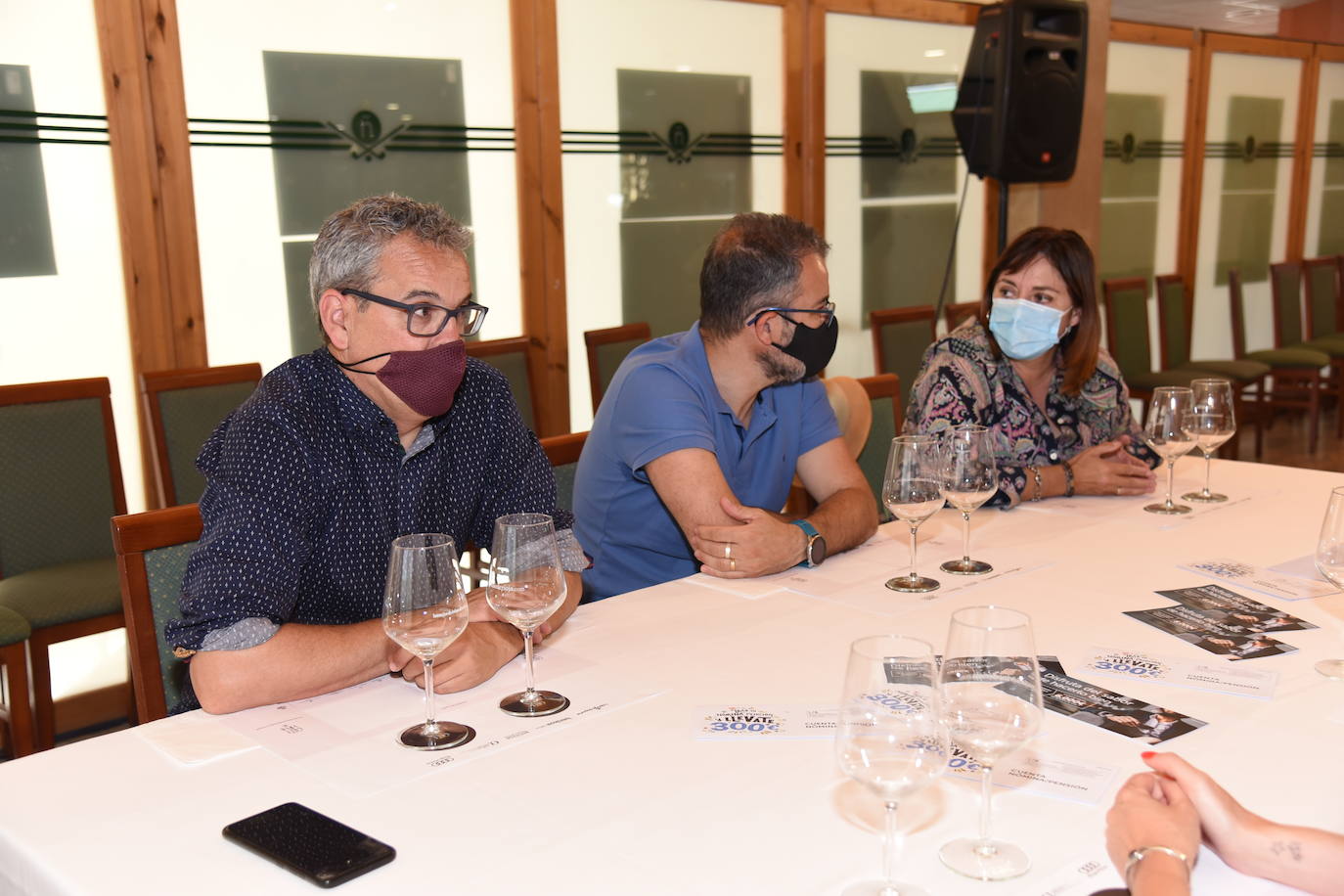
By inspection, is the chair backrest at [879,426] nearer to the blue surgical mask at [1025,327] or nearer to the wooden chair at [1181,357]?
the blue surgical mask at [1025,327]

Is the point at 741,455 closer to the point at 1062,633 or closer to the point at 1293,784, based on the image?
the point at 1062,633

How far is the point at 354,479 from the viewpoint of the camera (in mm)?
1790

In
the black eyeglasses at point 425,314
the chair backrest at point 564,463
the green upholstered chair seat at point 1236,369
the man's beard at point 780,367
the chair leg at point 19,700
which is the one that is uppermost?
the black eyeglasses at point 425,314

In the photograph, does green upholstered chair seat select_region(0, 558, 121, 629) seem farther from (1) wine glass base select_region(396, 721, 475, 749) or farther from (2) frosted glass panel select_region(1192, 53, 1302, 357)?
(2) frosted glass panel select_region(1192, 53, 1302, 357)

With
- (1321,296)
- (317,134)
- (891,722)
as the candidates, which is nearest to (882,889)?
(891,722)

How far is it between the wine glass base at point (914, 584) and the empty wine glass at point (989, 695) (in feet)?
2.78

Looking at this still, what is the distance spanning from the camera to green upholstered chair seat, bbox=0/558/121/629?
9.49ft

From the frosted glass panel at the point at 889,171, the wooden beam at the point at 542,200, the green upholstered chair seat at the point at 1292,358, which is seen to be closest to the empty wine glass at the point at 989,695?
the wooden beam at the point at 542,200

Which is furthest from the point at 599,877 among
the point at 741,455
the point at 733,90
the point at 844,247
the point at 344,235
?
the point at 844,247

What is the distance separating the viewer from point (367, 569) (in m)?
1.83

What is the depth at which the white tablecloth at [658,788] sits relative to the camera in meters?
1.09

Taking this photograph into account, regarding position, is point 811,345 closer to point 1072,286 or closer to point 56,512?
point 1072,286

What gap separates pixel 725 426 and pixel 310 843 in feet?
4.81

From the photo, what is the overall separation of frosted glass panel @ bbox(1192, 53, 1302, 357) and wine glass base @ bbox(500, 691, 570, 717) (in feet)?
24.6
